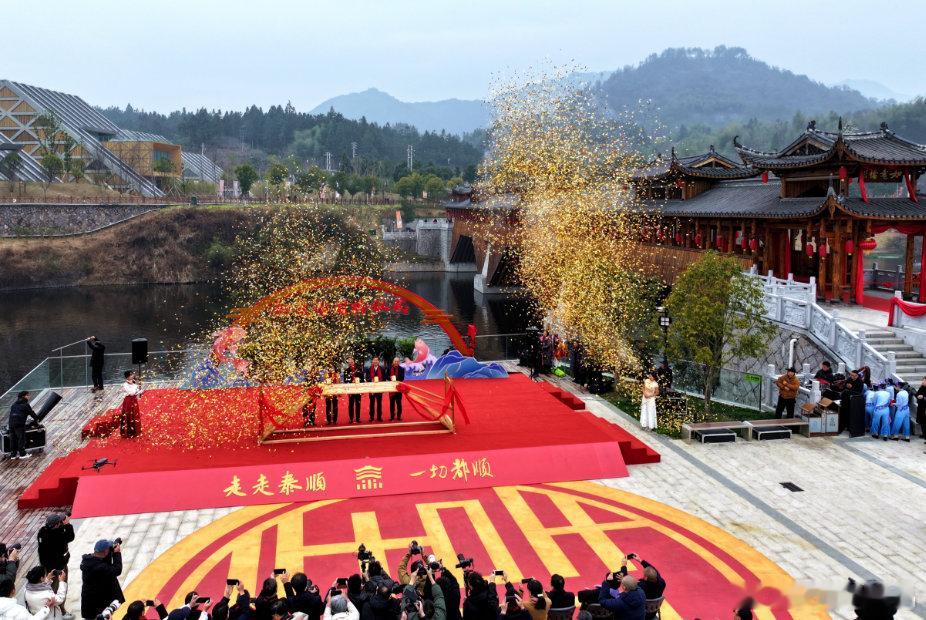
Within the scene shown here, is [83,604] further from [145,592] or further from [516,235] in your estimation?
[516,235]

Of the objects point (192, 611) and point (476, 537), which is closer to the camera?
point (192, 611)

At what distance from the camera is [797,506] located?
1540 centimetres

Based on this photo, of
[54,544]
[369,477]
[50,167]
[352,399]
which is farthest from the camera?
[50,167]

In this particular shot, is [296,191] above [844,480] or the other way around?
above

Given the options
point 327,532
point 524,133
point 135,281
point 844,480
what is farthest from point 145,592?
point 135,281

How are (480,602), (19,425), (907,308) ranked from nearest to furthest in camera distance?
(480,602) < (19,425) < (907,308)

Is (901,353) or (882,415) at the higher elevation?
(901,353)

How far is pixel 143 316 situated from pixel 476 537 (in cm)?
4724

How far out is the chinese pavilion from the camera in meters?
26.5

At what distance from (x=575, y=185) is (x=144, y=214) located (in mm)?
58703

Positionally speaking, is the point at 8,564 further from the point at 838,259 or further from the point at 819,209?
the point at 838,259

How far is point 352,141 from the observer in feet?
440

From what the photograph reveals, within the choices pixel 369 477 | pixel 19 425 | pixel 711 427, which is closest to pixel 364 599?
pixel 369 477

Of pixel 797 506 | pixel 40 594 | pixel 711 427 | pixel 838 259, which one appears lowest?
pixel 797 506
